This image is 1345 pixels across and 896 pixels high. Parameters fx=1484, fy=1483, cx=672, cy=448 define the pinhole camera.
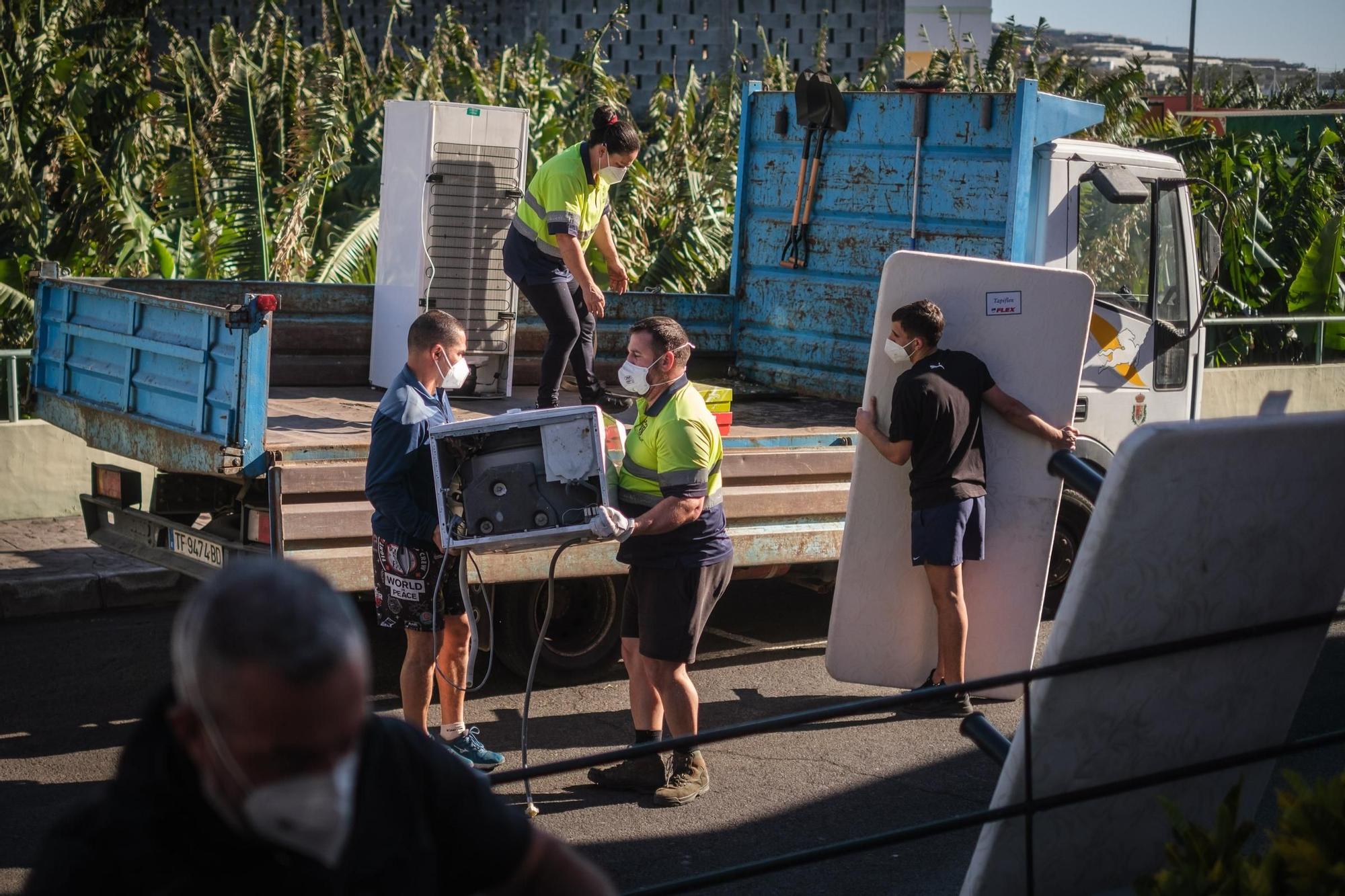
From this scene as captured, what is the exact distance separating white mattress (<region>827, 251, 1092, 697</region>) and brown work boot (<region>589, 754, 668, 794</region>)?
38.2 inches

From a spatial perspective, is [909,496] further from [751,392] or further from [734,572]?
[751,392]

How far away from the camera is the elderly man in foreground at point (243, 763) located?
1.62 metres

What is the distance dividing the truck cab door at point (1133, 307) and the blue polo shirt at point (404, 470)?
3.60m

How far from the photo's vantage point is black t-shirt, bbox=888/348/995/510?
20.4ft

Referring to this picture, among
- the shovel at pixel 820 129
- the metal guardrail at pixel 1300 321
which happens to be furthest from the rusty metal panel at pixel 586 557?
the metal guardrail at pixel 1300 321

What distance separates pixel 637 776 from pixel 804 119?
4215 millimetres

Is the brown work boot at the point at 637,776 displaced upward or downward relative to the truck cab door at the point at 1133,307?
downward

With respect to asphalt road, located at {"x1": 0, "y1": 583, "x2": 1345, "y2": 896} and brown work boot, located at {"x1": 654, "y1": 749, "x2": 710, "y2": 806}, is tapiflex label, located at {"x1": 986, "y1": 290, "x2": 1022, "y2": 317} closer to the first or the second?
asphalt road, located at {"x1": 0, "y1": 583, "x2": 1345, "y2": 896}

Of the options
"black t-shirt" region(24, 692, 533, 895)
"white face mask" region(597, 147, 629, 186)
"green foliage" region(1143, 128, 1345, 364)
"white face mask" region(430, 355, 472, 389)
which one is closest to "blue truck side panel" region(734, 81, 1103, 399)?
"white face mask" region(597, 147, 629, 186)

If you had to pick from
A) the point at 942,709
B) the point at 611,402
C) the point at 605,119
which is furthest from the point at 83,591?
the point at 942,709

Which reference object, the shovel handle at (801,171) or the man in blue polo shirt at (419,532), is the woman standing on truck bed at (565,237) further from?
the man in blue polo shirt at (419,532)

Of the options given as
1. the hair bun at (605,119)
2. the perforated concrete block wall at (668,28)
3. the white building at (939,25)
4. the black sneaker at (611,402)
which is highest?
the white building at (939,25)

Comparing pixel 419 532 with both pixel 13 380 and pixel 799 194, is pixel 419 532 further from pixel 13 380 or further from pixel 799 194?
pixel 13 380

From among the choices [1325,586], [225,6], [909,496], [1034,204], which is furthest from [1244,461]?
[225,6]
